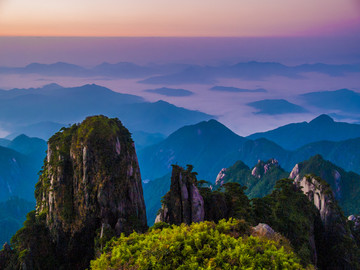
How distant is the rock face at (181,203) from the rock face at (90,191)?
3031mm

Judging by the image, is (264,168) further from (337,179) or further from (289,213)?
(289,213)

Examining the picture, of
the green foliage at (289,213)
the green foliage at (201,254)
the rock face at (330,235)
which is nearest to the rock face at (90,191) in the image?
the green foliage at (201,254)

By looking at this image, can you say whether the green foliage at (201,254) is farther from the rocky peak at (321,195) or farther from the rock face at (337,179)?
the rock face at (337,179)

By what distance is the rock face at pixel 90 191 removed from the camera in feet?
110

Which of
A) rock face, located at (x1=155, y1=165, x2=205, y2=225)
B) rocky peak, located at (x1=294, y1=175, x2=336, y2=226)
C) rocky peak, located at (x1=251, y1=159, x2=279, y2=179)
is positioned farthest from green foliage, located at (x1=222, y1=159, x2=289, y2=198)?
rock face, located at (x1=155, y1=165, x2=205, y2=225)

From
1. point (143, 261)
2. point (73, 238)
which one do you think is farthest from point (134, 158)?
point (143, 261)

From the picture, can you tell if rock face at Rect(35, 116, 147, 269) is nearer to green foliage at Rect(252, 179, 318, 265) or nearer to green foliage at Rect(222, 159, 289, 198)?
green foliage at Rect(252, 179, 318, 265)

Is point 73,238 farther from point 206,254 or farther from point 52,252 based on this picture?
point 206,254

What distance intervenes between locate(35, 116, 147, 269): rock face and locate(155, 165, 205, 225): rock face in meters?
3.03

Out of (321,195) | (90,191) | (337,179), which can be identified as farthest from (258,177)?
(90,191)

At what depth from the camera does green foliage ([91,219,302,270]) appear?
48.3 ft

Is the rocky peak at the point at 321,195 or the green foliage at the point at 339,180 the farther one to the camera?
the green foliage at the point at 339,180

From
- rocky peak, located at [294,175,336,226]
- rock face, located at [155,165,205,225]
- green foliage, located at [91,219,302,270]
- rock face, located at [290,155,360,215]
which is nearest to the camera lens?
green foliage, located at [91,219,302,270]

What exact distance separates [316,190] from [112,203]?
36603 mm
